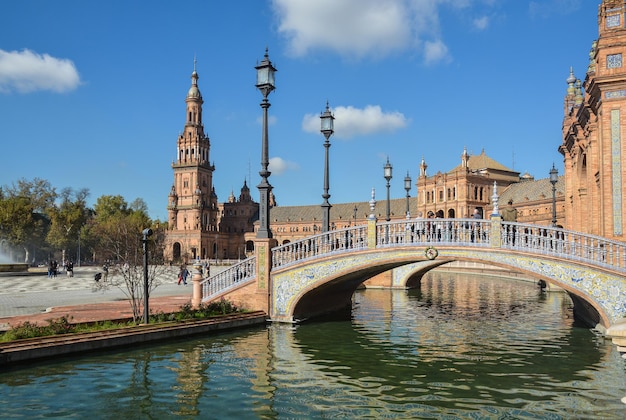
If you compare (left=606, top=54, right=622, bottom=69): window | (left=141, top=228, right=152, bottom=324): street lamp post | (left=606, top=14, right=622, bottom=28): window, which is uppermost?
(left=606, top=14, right=622, bottom=28): window

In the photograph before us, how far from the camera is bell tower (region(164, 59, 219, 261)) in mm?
129413

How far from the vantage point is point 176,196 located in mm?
133625

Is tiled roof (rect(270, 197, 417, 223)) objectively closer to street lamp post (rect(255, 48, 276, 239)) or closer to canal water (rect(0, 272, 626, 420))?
street lamp post (rect(255, 48, 276, 239))

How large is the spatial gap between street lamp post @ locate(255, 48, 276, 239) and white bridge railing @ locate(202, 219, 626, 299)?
1373mm

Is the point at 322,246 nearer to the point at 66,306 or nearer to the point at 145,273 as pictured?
the point at 145,273

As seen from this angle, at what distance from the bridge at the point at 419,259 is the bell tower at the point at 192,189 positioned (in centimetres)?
10845

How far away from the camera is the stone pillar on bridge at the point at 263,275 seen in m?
22.0

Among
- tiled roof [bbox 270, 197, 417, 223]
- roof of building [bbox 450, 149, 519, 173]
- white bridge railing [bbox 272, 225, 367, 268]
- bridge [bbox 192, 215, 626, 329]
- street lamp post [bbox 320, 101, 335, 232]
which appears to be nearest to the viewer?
bridge [bbox 192, 215, 626, 329]

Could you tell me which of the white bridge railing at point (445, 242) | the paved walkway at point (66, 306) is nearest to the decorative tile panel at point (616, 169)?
the white bridge railing at point (445, 242)

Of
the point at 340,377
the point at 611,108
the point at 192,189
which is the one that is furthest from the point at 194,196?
the point at 340,377

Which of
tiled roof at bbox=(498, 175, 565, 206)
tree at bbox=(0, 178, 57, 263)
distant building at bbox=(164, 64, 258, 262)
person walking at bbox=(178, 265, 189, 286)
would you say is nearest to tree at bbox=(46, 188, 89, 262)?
tree at bbox=(0, 178, 57, 263)

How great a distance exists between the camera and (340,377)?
13.9 metres

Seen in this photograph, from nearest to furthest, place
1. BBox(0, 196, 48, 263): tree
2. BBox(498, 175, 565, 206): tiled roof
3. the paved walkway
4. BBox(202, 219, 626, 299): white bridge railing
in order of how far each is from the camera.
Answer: BBox(202, 219, 626, 299): white bridge railing
the paved walkway
BBox(0, 196, 48, 263): tree
BBox(498, 175, 565, 206): tiled roof

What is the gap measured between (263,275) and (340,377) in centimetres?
871
